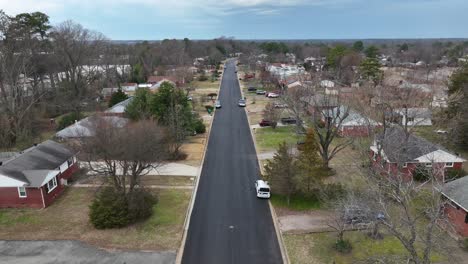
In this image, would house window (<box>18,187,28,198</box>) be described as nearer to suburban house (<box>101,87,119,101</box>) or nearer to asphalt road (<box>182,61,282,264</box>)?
asphalt road (<box>182,61,282,264</box>)

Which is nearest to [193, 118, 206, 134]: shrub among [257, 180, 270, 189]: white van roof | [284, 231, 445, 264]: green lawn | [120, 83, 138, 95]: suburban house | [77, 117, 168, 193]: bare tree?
[77, 117, 168, 193]: bare tree

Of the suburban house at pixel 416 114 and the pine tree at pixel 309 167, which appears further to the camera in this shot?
the suburban house at pixel 416 114

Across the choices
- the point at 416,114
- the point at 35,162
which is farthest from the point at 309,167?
the point at 35,162

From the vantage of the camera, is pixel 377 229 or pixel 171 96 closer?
pixel 377 229

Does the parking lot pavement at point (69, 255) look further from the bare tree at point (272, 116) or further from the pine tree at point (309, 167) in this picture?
the bare tree at point (272, 116)

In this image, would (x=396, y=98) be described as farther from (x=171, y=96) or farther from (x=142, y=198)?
(x=142, y=198)

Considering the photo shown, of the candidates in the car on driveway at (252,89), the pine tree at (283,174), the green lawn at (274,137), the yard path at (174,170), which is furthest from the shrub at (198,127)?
the car on driveway at (252,89)

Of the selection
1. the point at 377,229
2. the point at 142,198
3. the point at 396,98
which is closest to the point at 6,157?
the point at 142,198
